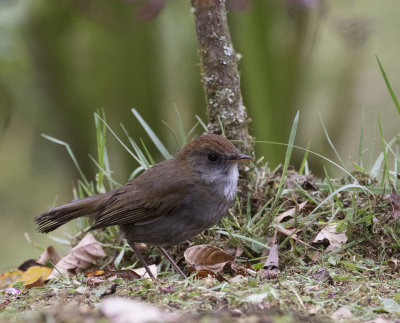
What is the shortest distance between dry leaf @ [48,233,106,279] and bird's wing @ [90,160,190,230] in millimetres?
433

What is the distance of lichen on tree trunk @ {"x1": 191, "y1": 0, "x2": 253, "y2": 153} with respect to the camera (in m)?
4.65

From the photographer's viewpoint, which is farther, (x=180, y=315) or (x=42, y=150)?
(x=42, y=150)

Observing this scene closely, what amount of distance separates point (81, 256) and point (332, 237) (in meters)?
1.83

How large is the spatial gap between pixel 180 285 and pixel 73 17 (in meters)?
4.77

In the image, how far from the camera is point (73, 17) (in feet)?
24.2

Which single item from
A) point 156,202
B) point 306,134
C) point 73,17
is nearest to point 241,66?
point 306,134

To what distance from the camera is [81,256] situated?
4703 mm

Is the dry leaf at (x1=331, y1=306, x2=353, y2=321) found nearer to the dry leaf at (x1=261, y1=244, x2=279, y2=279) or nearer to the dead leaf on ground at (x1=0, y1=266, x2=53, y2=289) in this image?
the dry leaf at (x1=261, y1=244, x2=279, y2=279)

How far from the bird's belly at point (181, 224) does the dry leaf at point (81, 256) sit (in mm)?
604

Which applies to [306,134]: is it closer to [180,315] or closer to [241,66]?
[241,66]

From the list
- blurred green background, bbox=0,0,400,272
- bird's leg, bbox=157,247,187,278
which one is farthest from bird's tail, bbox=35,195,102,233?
blurred green background, bbox=0,0,400,272

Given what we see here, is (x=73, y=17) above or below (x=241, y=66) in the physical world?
above

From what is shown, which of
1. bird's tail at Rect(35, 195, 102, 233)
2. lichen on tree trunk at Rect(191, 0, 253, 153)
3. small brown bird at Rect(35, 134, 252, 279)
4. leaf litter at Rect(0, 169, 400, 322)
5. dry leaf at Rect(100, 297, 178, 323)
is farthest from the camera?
lichen on tree trunk at Rect(191, 0, 253, 153)

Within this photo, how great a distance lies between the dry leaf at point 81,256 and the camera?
4.66 meters
